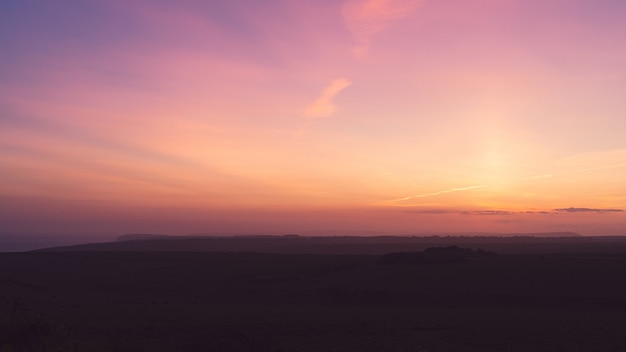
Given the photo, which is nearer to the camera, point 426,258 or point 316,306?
point 316,306

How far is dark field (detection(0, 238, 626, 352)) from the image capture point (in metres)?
20.7

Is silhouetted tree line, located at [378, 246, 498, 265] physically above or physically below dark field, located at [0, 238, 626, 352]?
above

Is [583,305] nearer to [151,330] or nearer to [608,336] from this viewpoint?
[608,336]

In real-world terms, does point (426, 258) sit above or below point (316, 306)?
above

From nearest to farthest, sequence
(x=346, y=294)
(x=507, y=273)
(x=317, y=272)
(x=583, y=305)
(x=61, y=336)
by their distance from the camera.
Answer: (x=61, y=336)
(x=583, y=305)
(x=346, y=294)
(x=507, y=273)
(x=317, y=272)

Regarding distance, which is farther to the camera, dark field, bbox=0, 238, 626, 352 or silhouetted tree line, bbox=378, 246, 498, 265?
silhouetted tree line, bbox=378, 246, 498, 265

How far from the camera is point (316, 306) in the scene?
3938cm

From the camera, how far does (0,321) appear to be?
11.8 m

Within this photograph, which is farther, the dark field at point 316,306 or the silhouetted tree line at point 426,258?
the silhouetted tree line at point 426,258

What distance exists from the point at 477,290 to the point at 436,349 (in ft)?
80.7

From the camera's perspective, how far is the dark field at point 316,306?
68.0 ft

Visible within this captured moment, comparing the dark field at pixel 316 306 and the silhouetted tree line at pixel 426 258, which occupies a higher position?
the silhouetted tree line at pixel 426 258

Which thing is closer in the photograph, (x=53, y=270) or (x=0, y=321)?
(x=0, y=321)

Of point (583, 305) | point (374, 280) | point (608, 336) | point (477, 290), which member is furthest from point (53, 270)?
point (608, 336)
